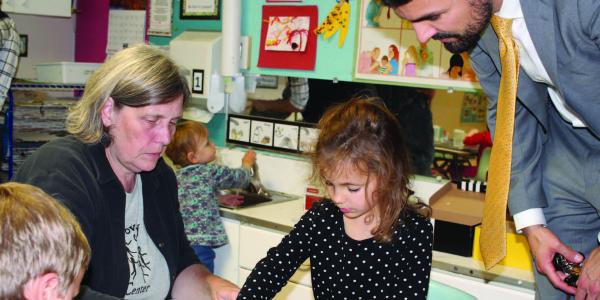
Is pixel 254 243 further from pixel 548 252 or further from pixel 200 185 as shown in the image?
pixel 548 252

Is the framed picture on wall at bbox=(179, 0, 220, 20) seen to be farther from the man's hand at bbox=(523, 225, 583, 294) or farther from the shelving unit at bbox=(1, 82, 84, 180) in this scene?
the man's hand at bbox=(523, 225, 583, 294)

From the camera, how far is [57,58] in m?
4.92

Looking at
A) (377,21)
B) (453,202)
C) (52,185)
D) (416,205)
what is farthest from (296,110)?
(52,185)

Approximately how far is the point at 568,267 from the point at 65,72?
3.01 meters

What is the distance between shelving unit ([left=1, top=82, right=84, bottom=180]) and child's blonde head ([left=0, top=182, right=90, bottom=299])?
2737mm

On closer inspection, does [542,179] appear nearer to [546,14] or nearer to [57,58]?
[546,14]

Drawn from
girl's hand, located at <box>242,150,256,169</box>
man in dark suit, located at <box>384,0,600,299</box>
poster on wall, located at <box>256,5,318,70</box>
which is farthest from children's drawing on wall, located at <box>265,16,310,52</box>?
man in dark suit, located at <box>384,0,600,299</box>

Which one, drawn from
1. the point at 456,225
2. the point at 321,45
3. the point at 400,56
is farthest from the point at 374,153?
the point at 321,45

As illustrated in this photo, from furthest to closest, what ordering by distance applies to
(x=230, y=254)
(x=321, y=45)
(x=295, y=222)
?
(x=321, y=45), (x=230, y=254), (x=295, y=222)

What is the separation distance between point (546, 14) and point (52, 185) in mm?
1233

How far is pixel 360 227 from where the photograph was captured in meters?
1.96

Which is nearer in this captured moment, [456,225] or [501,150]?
[501,150]

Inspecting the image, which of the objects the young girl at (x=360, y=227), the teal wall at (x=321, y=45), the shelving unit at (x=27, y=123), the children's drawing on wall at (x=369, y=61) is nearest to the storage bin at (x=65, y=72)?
the shelving unit at (x=27, y=123)

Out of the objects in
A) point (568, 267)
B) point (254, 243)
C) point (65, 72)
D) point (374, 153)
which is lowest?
point (254, 243)
